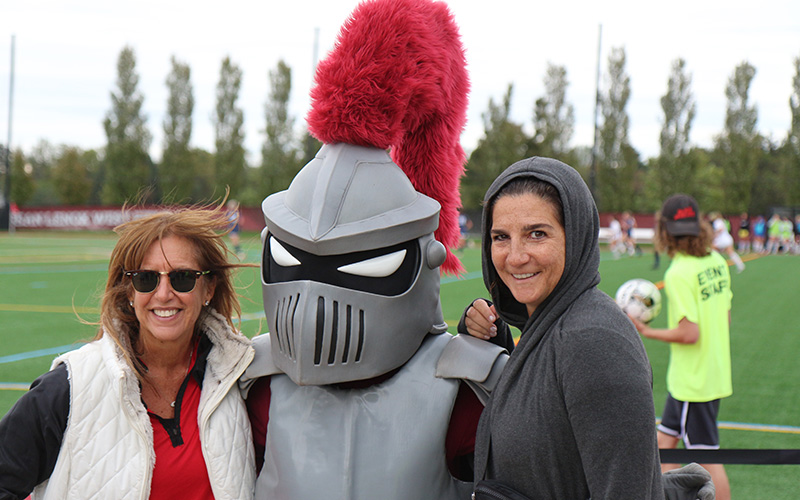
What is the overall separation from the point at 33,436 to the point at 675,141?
45049mm

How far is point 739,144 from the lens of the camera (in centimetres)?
4334

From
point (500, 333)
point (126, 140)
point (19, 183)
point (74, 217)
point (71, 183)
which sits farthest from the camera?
point (71, 183)

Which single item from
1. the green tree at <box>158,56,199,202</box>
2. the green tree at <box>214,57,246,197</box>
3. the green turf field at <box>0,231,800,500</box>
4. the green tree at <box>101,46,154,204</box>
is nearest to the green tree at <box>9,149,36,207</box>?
the green tree at <box>101,46,154,204</box>

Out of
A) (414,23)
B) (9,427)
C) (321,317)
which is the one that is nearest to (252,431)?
(321,317)

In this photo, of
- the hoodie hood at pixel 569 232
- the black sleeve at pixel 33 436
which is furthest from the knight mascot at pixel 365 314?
the black sleeve at pixel 33 436

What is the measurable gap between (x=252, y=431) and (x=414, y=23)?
1.41m

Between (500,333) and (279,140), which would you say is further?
(279,140)

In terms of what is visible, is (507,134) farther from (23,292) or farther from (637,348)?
(637,348)

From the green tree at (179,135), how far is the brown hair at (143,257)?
43.9m

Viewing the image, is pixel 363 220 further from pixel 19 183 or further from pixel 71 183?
pixel 71 183

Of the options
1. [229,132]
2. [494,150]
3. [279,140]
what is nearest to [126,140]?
[229,132]

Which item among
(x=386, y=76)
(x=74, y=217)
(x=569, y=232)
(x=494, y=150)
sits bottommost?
(x=569, y=232)

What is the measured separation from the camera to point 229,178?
45.8 meters

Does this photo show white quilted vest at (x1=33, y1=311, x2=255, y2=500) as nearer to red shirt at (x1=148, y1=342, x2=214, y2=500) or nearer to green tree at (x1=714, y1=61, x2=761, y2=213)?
red shirt at (x1=148, y1=342, x2=214, y2=500)
